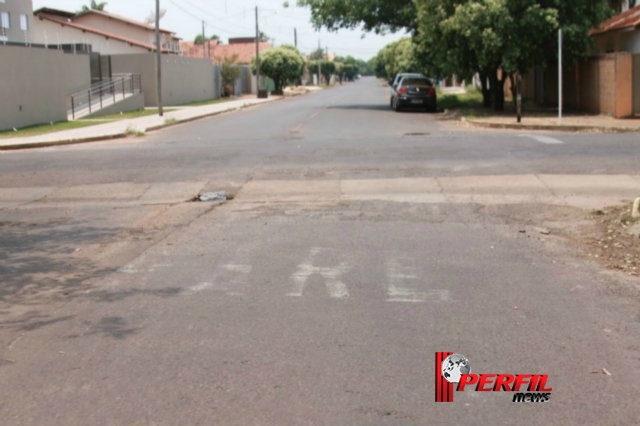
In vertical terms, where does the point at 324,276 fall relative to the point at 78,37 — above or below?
below

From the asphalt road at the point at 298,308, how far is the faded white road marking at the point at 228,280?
4cm

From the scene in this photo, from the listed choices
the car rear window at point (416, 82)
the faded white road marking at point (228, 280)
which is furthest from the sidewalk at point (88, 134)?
the faded white road marking at point (228, 280)

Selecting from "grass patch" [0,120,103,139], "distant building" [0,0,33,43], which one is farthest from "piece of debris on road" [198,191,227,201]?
"distant building" [0,0,33,43]

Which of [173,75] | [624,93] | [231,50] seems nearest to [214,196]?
[624,93]

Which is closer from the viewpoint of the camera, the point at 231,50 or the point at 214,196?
the point at 214,196

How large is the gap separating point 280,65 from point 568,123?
51069 mm

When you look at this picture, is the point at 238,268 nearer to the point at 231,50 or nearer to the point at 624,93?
the point at 624,93

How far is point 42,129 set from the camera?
2920cm

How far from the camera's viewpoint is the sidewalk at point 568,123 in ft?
73.1

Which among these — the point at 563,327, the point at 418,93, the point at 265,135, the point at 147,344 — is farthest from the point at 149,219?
the point at 418,93

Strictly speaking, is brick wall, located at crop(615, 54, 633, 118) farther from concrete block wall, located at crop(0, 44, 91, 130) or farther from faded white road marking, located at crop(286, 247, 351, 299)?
concrete block wall, located at crop(0, 44, 91, 130)

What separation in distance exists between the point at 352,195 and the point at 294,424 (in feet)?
29.4

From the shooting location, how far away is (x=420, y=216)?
1142 centimetres

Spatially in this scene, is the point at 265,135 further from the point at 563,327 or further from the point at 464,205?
the point at 563,327
